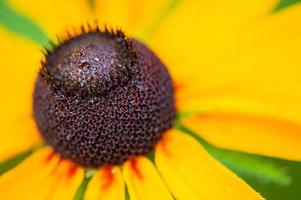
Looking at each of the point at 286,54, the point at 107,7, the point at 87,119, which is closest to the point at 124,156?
the point at 87,119

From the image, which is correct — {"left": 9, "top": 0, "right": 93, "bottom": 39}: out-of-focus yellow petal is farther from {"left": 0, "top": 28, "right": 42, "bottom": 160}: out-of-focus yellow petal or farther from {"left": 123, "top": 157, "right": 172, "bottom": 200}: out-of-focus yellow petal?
{"left": 123, "top": 157, "right": 172, "bottom": 200}: out-of-focus yellow petal

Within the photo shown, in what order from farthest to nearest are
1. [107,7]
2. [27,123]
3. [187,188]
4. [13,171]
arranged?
[107,7], [27,123], [13,171], [187,188]

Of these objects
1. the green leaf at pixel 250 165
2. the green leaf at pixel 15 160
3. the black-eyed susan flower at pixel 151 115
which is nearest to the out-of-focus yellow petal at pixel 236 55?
the black-eyed susan flower at pixel 151 115

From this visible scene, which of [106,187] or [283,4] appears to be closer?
[106,187]

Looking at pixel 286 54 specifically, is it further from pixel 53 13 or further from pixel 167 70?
pixel 53 13

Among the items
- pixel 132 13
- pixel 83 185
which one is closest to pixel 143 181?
pixel 83 185

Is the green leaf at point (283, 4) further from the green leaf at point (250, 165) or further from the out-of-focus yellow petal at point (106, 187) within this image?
the out-of-focus yellow petal at point (106, 187)

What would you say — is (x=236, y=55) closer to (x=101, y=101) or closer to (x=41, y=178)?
(x=101, y=101)
